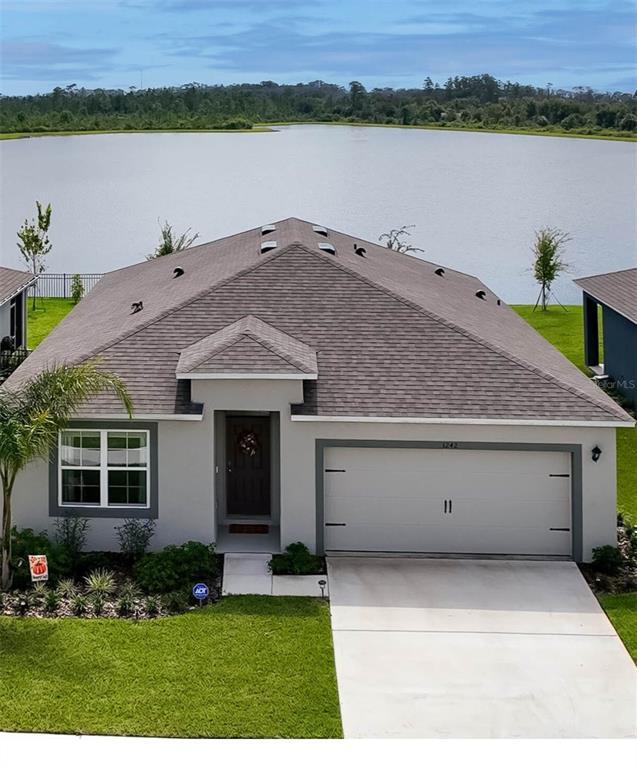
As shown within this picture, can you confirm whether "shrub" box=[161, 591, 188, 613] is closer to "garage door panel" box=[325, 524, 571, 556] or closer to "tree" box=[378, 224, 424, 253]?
"garage door panel" box=[325, 524, 571, 556]

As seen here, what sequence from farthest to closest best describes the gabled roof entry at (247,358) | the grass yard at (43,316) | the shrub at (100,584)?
the grass yard at (43,316) < the gabled roof entry at (247,358) < the shrub at (100,584)

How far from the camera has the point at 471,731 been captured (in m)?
9.80

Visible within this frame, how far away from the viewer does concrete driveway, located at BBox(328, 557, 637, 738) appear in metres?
10.1

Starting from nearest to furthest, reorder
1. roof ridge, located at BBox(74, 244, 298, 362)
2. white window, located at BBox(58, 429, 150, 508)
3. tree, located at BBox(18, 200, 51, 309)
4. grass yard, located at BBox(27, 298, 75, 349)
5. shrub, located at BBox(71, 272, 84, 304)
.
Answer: white window, located at BBox(58, 429, 150, 508) → roof ridge, located at BBox(74, 244, 298, 362) → grass yard, located at BBox(27, 298, 75, 349) → shrub, located at BBox(71, 272, 84, 304) → tree, located at BBox(18, 200, 51, 309)

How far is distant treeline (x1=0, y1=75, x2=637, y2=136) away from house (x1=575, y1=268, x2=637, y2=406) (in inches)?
2484

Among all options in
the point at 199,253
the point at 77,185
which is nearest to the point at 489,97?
the point at 77,185

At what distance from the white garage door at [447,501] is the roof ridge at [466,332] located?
0.95m

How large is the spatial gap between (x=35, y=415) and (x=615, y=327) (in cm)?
1540

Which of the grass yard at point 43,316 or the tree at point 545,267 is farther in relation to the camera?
the tree at point 545,267

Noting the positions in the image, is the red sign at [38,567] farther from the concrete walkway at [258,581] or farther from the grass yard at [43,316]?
the grass yard at [43,316]

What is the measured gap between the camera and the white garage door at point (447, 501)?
14523 mm

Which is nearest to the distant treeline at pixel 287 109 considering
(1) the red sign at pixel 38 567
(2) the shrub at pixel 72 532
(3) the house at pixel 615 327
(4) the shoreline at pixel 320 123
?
(4) the shoreline at pixel 320 123

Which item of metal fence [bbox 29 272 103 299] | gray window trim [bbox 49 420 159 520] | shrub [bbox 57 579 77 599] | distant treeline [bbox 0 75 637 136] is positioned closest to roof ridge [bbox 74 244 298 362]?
gray window trim [bbox 49 420 159 520]

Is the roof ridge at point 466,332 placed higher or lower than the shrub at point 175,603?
higher
